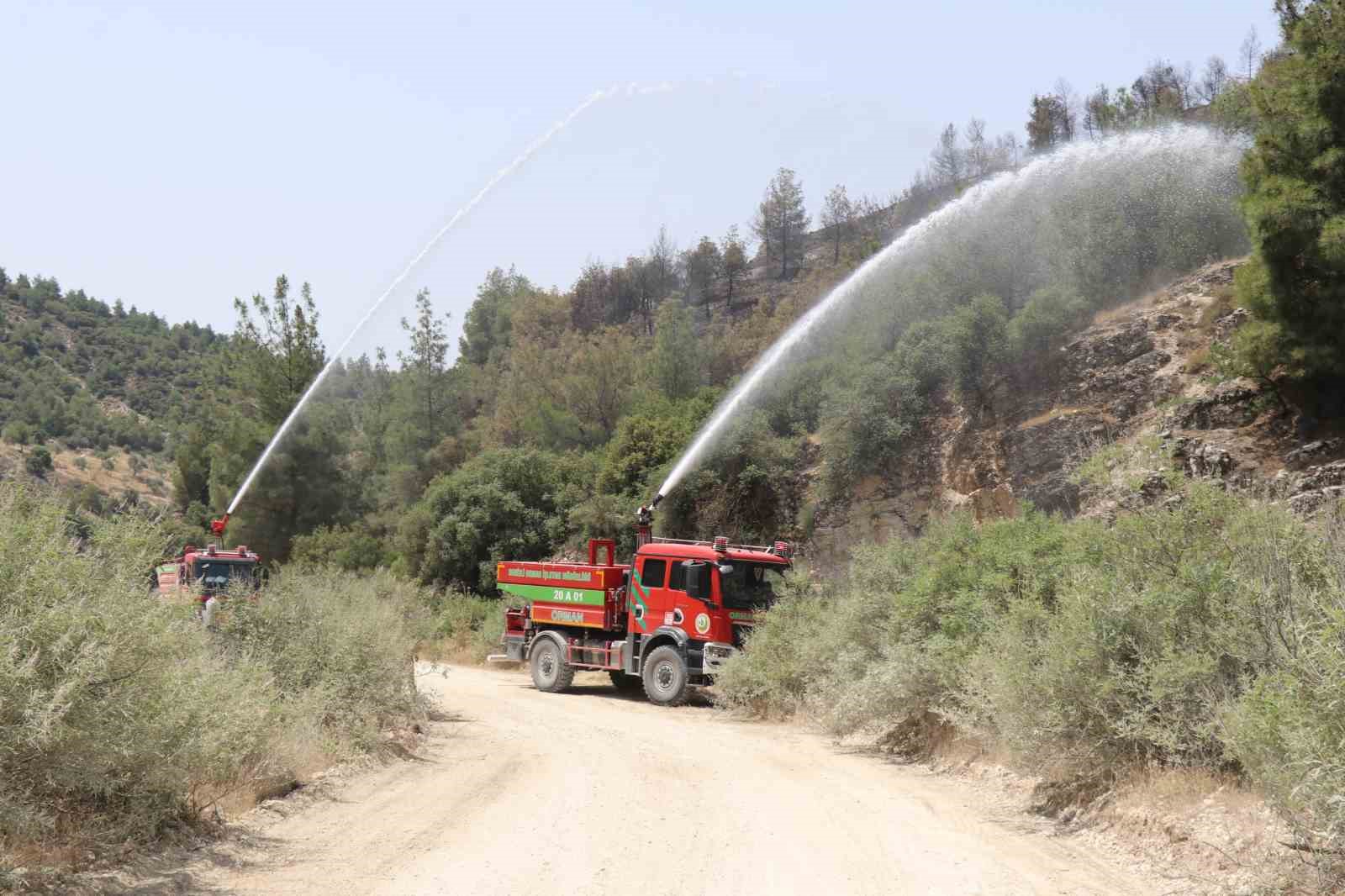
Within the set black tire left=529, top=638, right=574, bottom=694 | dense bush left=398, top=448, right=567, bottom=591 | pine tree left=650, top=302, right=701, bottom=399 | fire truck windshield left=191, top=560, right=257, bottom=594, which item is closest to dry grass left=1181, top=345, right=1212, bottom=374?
black tire left=529, top=638, right=574, bottom=694

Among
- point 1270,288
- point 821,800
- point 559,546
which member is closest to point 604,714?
point 821,800

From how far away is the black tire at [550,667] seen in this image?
25.1 m

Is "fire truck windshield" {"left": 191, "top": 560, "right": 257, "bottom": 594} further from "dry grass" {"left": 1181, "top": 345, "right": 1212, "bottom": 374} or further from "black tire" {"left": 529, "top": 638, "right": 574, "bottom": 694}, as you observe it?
"dry grass" {"left": 1181, "top": 345, "right": 1212, "bottom": 374}

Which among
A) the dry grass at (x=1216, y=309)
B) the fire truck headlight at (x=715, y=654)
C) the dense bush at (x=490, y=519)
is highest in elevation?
the dry grass at (x=1216, y=309)

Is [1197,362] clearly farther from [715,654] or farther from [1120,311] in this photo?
[715,654]

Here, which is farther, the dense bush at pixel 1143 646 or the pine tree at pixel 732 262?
the pine tree at pixel 732 262

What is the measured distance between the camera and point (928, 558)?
56.4 ft

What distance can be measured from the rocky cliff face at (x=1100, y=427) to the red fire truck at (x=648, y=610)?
21.9 feet

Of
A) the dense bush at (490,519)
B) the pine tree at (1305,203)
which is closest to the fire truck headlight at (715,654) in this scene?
the pine tree at (1305,203)

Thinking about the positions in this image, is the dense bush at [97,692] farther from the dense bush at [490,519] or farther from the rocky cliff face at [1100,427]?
the dense bush at [490,519]

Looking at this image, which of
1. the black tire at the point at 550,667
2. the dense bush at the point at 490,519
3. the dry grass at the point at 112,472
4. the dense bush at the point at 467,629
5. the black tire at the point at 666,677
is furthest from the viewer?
the dry grass at the point at 112,472

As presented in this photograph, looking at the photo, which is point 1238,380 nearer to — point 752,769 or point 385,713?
point 752,769

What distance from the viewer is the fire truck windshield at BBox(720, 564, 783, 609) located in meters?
22.2

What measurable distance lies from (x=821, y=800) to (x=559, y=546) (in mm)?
34888
